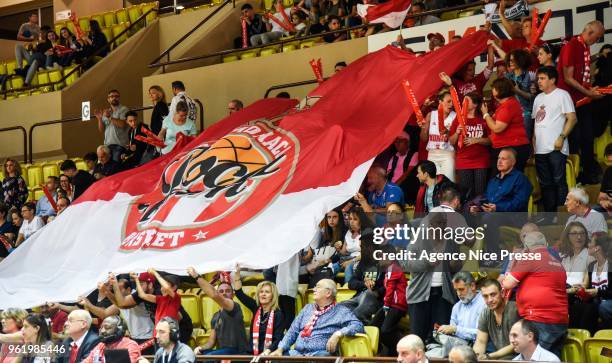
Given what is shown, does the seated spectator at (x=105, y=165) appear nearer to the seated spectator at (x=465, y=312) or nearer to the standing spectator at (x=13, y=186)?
the standing spectator at (x=13, y=186)

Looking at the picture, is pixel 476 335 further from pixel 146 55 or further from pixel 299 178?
pixel 146 55

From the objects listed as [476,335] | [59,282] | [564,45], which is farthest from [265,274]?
[564,45]

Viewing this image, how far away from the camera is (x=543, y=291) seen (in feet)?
24.7

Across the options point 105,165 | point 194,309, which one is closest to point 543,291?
point 194,309

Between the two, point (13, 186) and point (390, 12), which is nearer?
point (390, 12)

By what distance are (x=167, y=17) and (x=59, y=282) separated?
827 cm

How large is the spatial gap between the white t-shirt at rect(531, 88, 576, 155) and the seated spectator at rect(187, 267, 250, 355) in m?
3.05

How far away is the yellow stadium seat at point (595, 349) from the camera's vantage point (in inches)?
291

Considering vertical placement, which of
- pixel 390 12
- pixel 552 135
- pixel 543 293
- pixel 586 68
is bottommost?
pixel 543 293

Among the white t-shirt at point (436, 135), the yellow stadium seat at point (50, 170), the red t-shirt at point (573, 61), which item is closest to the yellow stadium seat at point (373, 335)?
the white t-shirt at point (436, 135)

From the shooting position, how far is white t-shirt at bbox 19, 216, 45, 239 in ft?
42.5

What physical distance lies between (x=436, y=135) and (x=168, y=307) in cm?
292

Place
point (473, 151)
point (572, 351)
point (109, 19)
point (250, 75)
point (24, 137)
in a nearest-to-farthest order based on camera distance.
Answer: point (572, 351)
point (473, 151)
point (250, 75)
point (24, 137)
point (109, 19)

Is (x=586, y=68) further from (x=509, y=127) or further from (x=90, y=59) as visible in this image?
(x=90, y=59)
